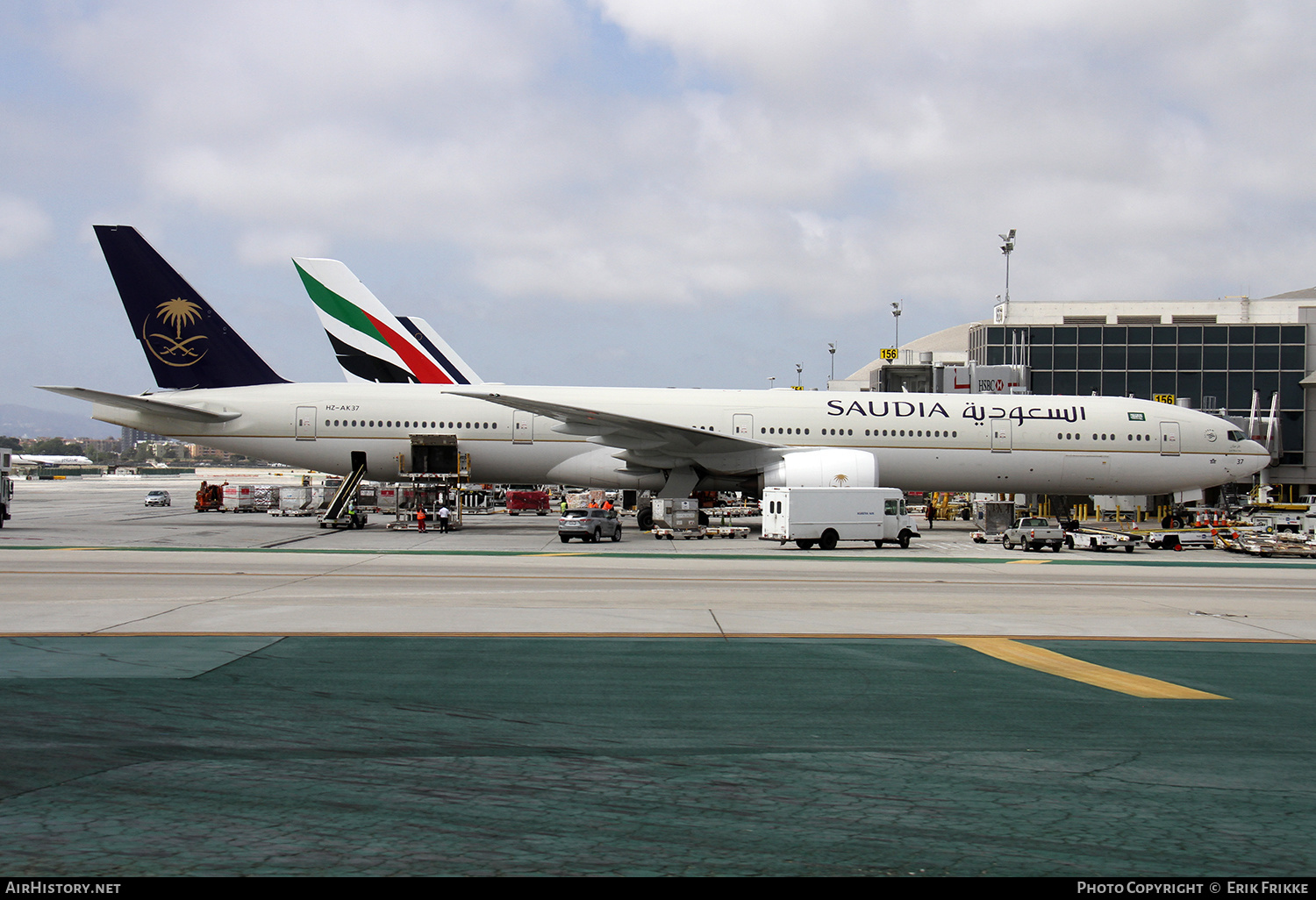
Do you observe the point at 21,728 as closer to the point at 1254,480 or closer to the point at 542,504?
the point at 542,504

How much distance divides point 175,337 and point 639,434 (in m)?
18.4

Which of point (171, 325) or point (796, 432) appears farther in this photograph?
point (171, 325)

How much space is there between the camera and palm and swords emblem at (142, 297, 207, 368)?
37.6 metres

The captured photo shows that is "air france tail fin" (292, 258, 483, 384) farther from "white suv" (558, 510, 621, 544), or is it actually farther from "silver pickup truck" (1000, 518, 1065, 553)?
"silver pickup truck" (1000, 518, 1065, 553)

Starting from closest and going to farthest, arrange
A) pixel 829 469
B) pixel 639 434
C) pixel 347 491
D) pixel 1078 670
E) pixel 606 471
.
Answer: pixel 1078 670, pixel 829 469, pixel 639 434, pixel 606 471, pixel 347 491

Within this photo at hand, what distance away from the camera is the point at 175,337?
3766cm

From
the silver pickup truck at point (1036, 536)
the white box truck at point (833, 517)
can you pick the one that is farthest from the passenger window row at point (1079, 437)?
the white box truck at point (833, 517)

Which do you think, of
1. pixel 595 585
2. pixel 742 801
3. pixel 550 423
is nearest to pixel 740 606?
pixel 595 585

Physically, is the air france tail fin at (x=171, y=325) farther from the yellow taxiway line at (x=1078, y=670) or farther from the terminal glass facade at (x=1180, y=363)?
the terminal glass facade at (x=1180, y=363)

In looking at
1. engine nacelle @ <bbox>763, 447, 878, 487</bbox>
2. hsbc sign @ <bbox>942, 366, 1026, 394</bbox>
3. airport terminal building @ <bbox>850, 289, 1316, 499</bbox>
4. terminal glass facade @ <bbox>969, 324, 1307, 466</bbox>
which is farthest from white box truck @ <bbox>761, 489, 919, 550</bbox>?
terminal glass facade @ <bbox>969, 324, 1307, 466</bbox>

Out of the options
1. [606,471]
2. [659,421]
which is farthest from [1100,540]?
[606,471]

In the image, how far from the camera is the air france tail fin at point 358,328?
46.3m

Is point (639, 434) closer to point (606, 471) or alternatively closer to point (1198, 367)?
point (606, 471)

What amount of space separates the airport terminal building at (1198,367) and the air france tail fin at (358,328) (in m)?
31.8
